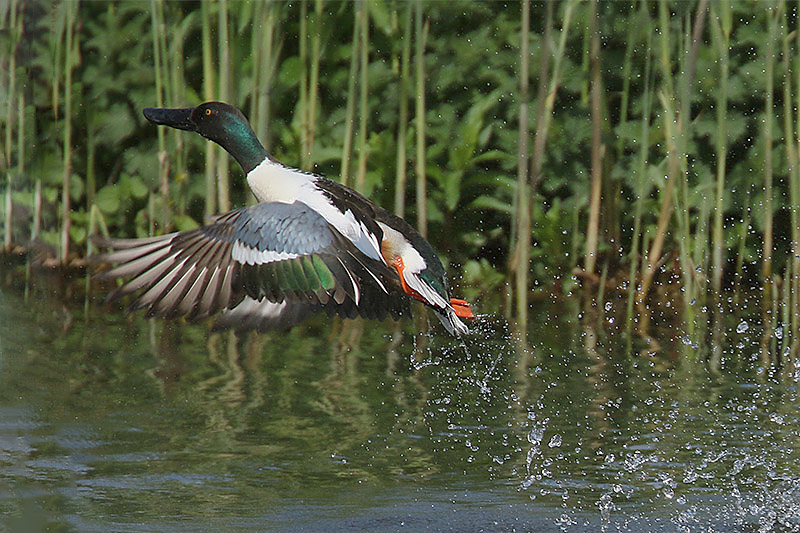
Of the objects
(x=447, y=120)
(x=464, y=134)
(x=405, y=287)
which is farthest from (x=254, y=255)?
(x=447, y=120)

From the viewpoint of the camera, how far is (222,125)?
4.73 metres

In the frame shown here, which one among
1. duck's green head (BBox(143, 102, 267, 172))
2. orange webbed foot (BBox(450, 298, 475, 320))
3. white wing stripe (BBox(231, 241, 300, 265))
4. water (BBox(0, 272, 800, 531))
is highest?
duck's green head (BBox(143, 102, 267, 172))

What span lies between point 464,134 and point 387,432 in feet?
8.65

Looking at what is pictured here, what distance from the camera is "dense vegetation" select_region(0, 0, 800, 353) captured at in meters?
6.27

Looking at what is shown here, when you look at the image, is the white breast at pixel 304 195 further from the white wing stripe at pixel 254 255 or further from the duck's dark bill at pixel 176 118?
the duck's dark bill at pixel 176 118

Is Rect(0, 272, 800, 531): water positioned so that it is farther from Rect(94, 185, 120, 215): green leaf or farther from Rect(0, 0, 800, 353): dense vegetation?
Rect(94, 185, 120, 215): green leaf

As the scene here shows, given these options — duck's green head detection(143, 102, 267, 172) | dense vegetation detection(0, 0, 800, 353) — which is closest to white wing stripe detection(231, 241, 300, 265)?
duck's green head detection(143, 102, 267, 172)

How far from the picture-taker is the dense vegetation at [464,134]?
627cm

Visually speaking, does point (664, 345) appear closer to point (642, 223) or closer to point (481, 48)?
point (642, 223)

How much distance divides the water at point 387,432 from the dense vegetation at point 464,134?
31.9 inches

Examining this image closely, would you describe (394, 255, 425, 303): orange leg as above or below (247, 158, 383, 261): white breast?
below

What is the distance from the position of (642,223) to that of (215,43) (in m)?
Result: 2.50

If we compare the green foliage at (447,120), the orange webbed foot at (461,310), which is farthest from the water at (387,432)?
the green foliage at (447,120)

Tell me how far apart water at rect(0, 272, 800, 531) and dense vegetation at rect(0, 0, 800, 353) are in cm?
81
